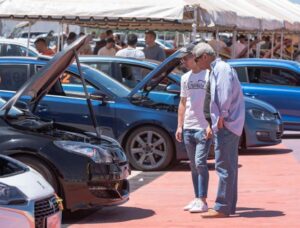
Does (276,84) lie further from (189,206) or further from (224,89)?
(224,89)

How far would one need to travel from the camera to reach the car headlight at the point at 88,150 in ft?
31.1

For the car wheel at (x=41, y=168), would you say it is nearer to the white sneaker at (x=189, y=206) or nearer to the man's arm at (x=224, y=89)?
the white sneaker at (x=189, y=206)

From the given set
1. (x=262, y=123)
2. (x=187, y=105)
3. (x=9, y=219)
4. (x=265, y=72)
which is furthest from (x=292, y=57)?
(x=9, y=219)

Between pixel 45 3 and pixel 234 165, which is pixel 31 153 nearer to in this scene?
pixel 234 165

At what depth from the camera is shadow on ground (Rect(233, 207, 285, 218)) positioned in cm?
1015

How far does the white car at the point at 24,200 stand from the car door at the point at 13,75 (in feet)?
21.1

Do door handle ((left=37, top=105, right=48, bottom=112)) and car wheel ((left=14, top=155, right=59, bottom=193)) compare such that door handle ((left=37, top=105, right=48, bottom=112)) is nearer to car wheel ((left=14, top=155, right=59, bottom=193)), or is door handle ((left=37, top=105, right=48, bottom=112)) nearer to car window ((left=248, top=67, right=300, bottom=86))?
car wheel ((left=14, top=155, right=59, bottom=193))

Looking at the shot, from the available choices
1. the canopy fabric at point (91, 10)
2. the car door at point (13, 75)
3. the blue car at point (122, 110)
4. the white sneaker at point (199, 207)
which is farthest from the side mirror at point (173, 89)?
the white sneaker at point (199, 207)

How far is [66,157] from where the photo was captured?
9406mm

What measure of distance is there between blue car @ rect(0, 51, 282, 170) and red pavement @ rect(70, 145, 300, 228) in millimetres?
411

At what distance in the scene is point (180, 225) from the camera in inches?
376

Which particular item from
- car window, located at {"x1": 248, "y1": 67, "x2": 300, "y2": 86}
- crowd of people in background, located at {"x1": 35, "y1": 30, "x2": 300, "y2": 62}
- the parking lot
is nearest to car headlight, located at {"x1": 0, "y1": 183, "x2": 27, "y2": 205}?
the parking lot

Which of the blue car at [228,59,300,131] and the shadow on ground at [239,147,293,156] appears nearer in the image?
the shadow on ground at [239,147,293,156]

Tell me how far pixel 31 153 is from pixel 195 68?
1.94 m
